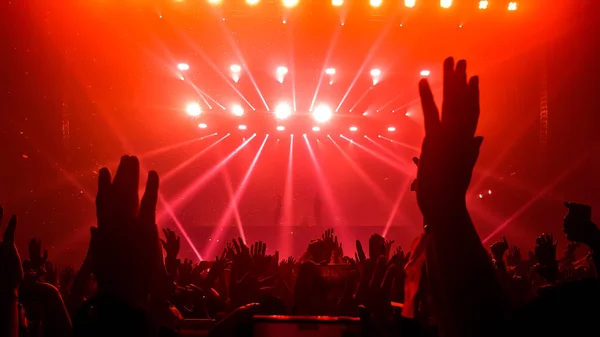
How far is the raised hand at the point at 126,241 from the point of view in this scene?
4.50 feet

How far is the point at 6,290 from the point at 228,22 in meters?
8.21

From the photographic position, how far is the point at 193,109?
11516 millimetres

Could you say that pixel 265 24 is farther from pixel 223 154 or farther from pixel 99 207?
pixel 99 207

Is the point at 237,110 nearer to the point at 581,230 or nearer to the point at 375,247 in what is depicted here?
the point at 375,247

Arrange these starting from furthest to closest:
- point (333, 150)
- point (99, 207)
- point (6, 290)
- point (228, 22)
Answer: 1. point (333, 150)
2. point (228, 22)
3. point (6, 290)
4. point (99, 207)

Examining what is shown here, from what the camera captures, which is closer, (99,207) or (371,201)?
(99,207)

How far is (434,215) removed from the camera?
44.9 inches

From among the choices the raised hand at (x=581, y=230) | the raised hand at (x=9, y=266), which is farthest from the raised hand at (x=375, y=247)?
the raised hand at (x=9, y=266)

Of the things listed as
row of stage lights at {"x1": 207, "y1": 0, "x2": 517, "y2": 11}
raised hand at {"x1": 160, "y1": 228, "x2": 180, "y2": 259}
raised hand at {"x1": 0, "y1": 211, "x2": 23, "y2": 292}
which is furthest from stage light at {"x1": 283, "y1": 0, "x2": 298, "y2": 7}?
raised hand at {"x1": 0, "y1": 211, "x2": 23, "y2": 292}

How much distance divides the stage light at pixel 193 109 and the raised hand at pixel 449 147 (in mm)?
10721

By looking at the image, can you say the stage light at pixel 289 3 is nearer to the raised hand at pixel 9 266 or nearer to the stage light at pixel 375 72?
the stage light at pixel 375 72

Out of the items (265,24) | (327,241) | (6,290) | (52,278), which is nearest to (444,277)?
(6,290)

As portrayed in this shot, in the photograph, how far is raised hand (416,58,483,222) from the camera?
1.14 m

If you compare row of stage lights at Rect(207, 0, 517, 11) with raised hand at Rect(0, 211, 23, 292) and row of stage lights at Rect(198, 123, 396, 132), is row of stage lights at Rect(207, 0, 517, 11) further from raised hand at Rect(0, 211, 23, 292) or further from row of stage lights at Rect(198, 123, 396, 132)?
raised hand at Rect(0, 211, 23, 292)
